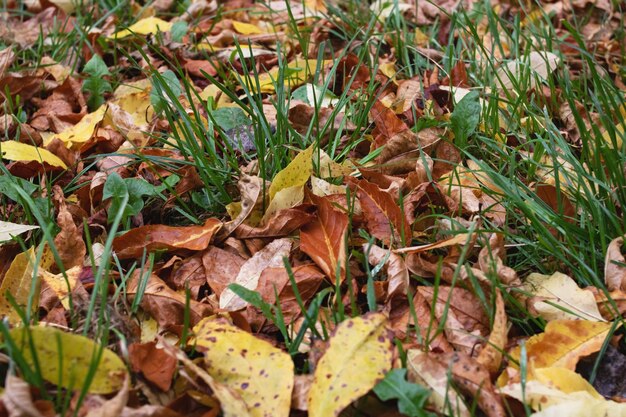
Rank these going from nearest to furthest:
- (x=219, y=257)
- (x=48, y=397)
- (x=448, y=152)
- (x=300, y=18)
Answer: (x=48, y=397)
(x=219, y=257)
(x=448, y=152)
(x=300, y=18)

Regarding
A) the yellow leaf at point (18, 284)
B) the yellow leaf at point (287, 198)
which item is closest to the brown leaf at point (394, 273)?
the yellow leaf at point (287, 198)

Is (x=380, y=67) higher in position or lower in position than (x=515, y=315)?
higher

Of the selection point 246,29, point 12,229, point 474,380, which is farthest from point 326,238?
point 246,29

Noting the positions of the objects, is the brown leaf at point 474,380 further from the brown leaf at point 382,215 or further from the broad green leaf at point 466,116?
the broad green leaf at point 466,116

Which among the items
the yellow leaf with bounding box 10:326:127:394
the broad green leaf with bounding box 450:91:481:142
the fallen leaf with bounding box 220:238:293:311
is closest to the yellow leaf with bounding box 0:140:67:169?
the fallen leaf with bounding box 220:238:293:311

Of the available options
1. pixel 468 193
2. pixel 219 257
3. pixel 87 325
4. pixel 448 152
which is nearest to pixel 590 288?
pixel 468 193

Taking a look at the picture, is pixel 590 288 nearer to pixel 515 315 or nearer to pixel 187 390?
pixel 515 315

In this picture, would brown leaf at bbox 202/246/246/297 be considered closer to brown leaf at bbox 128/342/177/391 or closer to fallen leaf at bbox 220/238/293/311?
fallen leaf at bbox 220/238/293/311
